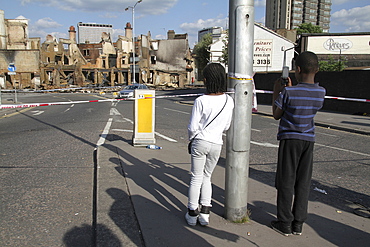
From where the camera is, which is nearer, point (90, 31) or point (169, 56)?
point (169, 56)

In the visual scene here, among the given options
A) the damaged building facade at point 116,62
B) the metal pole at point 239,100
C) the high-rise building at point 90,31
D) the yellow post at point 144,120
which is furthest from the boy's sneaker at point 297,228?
the high-rise building at point 90,31

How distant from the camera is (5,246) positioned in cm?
311

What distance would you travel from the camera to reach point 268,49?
22.7 m

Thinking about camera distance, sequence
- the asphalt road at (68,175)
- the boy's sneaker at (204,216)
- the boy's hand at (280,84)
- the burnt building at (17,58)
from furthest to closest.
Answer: the burnt building at (17,58), the asphalt road at (68,175), the boy's sneaker at (204,216), the boy's hand at (280,84)

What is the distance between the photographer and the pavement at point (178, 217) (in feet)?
10.1

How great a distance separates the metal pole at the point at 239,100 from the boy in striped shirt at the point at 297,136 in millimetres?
326

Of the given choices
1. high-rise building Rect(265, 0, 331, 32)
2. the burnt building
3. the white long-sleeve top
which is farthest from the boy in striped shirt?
high-rise building Rect(265, 0, 331, 32)

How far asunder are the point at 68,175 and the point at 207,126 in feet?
10.2

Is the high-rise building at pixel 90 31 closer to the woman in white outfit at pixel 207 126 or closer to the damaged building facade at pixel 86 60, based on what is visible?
the damaged building facade at pixel 86 60

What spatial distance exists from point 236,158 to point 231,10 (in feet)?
4.86

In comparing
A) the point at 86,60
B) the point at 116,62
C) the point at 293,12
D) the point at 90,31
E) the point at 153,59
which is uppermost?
the point at 293,12

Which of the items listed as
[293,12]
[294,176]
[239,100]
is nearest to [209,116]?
[239,100]

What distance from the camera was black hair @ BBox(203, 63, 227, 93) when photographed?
3.26m

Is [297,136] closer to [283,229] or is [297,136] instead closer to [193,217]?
[283,229]
